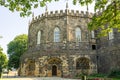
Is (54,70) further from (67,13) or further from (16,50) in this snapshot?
(16,50)

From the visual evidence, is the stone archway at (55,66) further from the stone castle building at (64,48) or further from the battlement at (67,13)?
the battlement at (67,13)

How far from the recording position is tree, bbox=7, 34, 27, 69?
45469 mm

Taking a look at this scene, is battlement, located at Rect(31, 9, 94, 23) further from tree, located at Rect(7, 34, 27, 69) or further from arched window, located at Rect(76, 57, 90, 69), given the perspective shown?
tree, located at Rect(7, 34, 27, 69)

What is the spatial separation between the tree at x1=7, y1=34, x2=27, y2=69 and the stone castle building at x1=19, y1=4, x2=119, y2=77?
13058 millimetres

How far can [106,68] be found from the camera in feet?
88.8

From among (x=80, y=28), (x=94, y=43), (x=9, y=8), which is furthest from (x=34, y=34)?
(x=9, y=8)

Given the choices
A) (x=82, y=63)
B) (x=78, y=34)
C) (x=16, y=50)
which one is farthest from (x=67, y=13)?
(x=16, y=50)

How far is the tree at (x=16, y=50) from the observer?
4547 cm

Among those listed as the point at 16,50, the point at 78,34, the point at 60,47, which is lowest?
the point at 60,47

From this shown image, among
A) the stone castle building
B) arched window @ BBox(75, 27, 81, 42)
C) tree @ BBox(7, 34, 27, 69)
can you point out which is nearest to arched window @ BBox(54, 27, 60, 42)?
the stone castle building

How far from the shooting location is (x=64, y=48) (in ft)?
95.2

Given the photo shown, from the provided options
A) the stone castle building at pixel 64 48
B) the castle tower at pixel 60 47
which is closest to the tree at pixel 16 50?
the castle tower at pixel 60 47

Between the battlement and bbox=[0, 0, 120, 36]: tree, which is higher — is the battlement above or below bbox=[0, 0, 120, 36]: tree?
above

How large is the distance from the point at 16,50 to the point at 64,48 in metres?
21.1
